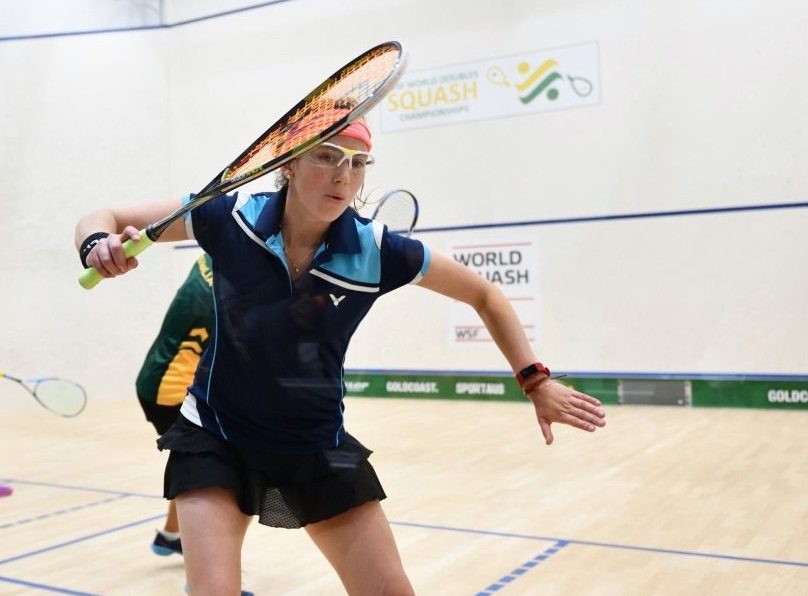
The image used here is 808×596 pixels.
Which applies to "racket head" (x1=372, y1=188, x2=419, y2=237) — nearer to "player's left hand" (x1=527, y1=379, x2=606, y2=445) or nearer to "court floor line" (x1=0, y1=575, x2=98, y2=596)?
"court floor line" (x1=0, y1=575, x2=98, y2=596)

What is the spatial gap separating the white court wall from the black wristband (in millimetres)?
4987

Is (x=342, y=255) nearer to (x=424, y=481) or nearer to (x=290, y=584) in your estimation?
(x=290, y=584)

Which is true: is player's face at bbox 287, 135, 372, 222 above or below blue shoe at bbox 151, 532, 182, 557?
above

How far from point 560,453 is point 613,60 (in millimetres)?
2969

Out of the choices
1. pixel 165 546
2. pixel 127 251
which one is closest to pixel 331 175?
pixel 127 251

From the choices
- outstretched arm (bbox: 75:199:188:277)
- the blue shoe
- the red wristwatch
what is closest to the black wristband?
outstretched arm (bbox: 75:199:188:277)

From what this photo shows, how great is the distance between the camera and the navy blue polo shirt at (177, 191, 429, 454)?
136cm

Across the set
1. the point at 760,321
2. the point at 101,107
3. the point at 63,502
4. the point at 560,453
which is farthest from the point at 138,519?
the point at 101,107

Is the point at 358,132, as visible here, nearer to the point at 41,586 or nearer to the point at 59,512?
the point at 41,586

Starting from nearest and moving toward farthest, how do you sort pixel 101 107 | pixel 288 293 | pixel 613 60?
pixel 288 293 → pixel 613 60 → pixel 101 107

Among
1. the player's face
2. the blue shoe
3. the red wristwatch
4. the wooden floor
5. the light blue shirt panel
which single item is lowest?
the wooden floor

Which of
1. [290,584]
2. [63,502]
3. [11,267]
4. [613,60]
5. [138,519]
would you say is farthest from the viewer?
[11,267]

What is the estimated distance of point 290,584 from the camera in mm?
2402

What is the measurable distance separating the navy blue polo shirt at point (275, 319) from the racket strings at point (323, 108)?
3.3 inches
